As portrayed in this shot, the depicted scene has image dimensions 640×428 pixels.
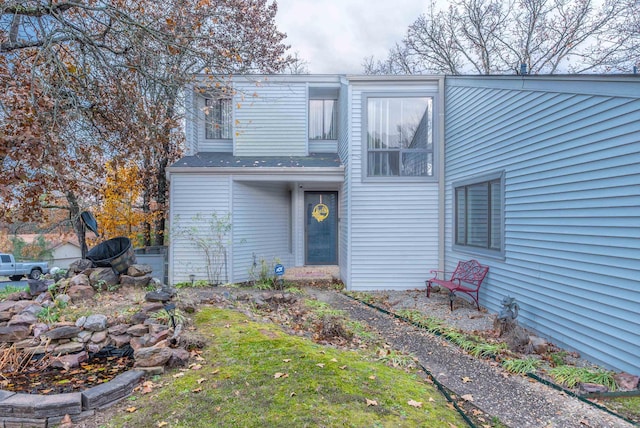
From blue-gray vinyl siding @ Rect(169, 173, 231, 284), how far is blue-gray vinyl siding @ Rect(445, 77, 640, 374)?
6190mm

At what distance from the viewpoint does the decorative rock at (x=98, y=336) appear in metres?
3.79

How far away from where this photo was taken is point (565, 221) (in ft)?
14.0

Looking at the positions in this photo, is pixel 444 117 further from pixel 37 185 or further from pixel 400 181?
pixel 37 185

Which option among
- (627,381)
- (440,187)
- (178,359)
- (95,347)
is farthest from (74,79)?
(627,381)

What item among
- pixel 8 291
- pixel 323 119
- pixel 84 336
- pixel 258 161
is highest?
pixel 323 119

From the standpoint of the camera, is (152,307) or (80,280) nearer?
(152,307)

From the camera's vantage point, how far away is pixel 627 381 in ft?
10.5

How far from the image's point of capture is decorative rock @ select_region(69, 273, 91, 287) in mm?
4885

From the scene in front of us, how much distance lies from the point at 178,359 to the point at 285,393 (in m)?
1.31

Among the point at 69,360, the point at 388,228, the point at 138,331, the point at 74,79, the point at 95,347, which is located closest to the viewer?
the point at 69,360

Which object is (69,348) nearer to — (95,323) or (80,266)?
(95,323)

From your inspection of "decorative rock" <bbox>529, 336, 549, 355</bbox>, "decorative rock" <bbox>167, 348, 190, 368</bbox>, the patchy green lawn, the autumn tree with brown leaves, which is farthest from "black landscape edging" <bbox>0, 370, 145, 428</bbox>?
"decorative rock" <bbox>529, 336, 549, 355</bbox>

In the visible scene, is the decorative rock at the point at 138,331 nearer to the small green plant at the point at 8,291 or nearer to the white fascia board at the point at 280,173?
the small green plant at the point at 8,291

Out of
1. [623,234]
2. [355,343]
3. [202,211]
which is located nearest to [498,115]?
[623,234]
